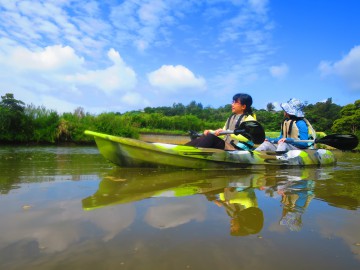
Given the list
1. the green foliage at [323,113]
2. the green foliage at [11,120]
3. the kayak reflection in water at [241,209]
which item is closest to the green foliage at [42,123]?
the green foliage at [11,120]

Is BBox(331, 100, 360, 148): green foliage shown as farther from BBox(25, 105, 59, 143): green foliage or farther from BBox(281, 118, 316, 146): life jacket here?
BBox(25, 105, 59, 143): green foliage

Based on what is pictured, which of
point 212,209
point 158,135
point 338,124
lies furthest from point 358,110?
point 212,209

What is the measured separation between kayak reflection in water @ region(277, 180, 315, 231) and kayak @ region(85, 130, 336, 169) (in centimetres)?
149

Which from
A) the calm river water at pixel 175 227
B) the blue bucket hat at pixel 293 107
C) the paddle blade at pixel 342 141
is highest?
the blue bucket hat at pixel 293 107

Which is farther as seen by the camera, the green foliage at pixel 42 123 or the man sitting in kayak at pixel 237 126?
the green foliage at pixel 42 123

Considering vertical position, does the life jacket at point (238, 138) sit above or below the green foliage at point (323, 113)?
below

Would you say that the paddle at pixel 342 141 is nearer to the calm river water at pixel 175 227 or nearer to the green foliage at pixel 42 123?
the calm river water at pixel 175 227

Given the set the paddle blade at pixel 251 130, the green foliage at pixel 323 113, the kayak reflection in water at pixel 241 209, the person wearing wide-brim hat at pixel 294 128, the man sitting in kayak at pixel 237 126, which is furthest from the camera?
the green foliage at pixel 323 113

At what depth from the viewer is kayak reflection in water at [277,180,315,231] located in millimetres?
2107

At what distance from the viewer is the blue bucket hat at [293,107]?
6.35 meters

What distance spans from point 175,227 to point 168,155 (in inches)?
118

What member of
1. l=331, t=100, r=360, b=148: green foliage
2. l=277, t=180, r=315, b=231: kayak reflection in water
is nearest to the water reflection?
l=277, t=180, r=315, b=231: kayak reflection in water

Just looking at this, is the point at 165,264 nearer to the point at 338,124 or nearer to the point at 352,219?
the point at 352,219

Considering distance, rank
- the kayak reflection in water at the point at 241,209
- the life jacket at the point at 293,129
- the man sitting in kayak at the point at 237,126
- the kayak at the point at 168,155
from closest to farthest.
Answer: the kayak reflection in water at the point at 241,209 < the kayak at the point at 168,155 < the man sitting in kayak at the point at 237,126 < the life jacket at the point at 293,129
